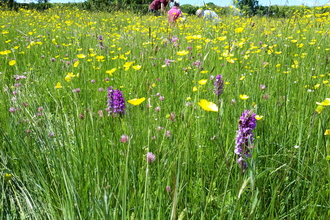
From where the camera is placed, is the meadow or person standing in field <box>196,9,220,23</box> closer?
the meadow

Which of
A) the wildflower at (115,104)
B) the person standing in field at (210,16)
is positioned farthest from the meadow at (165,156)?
the person standing in field at (210,16)

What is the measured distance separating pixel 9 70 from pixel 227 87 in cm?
217

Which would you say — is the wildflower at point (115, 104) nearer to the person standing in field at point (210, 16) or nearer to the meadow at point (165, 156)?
the meadow at point (165, 156)

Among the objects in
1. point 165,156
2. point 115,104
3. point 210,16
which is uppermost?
point 210,16

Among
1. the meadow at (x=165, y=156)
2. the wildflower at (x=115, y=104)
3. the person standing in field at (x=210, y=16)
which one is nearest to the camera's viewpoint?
the meadow at (x=165, y=156)

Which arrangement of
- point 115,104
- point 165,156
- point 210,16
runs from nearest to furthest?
point 165,156, point 115,104, point 210,16

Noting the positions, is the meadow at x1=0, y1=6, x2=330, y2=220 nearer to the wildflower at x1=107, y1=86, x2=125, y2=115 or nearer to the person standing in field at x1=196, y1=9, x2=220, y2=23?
the wildflower at x1=107, y1=86, x2=125, y2=115

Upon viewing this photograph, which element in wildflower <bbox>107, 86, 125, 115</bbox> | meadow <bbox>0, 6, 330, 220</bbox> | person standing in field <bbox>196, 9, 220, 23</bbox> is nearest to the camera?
meadow <bbox>0, 6, 330, 220</bbox>

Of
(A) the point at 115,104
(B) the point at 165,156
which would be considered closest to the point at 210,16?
(A) the point at 115,104

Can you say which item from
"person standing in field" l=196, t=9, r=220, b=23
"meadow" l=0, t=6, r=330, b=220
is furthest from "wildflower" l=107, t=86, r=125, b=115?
"person standing in field" l=196, t=9, r=220, b=23

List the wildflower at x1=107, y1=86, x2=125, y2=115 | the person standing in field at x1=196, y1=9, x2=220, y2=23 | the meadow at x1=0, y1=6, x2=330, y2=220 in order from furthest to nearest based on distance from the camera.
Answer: the person standing in field at x1=196, y1=9, x2=220, y2=23
the wildflower at x1=107, y1=86, x2=125, y2=115
the meadow at x1=0, y1=6, x2=330, y2=220

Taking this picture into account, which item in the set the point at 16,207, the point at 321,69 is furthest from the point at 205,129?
the point at 321,69

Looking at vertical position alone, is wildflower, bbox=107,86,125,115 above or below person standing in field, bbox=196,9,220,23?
below

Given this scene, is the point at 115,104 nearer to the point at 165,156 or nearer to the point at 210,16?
the point at 165,156
